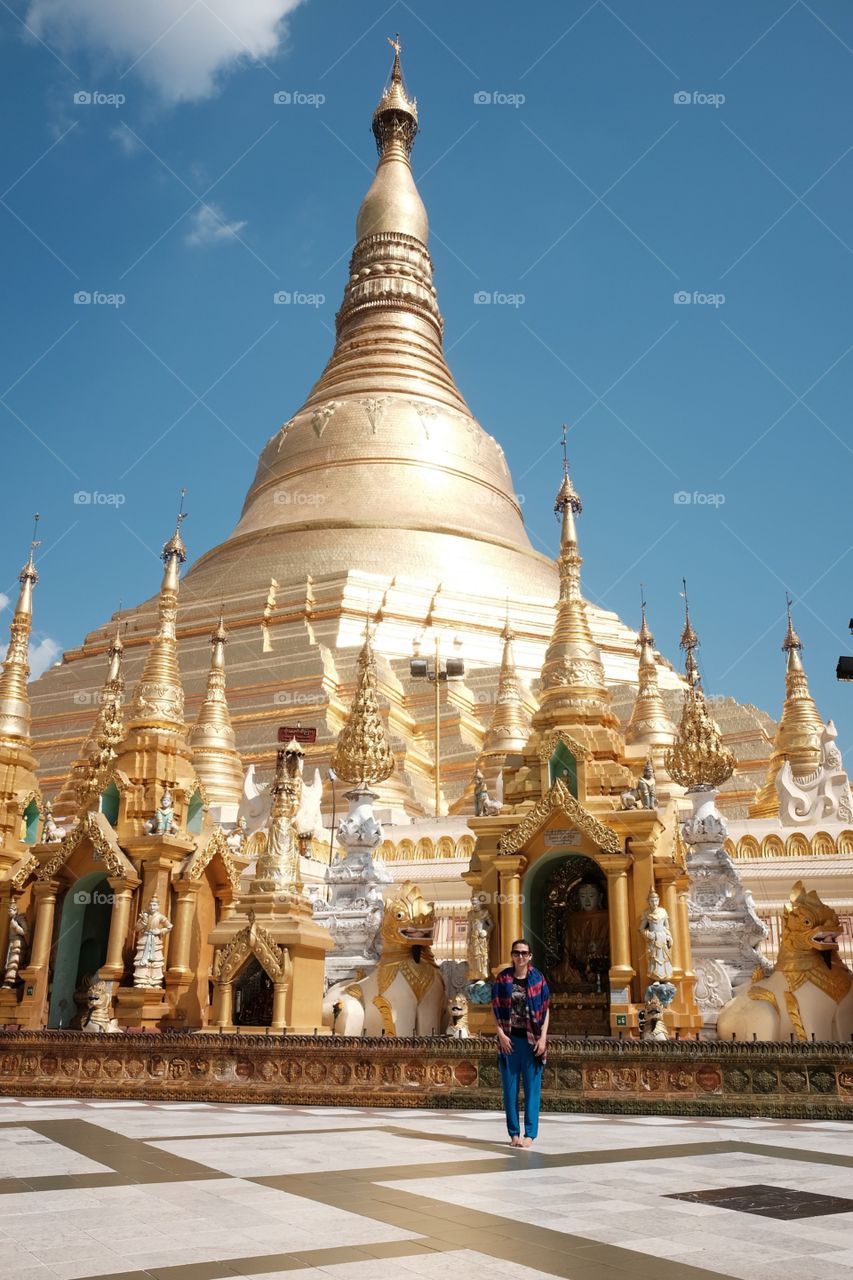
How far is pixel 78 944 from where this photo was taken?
52.1 ft

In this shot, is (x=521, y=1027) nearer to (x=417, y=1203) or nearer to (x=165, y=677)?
(x=417, y=1203)

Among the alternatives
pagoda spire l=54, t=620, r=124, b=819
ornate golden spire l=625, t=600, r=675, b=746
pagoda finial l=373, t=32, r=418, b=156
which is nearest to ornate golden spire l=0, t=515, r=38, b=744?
pagoda spire l=54, t=620, r=124, b=819

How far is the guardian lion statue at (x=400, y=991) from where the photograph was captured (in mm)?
13781

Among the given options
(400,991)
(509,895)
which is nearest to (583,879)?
(509,895)

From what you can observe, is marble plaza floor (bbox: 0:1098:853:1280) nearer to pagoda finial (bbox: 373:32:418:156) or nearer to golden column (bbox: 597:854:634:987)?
golden column (bbox: 597:854:634:987)

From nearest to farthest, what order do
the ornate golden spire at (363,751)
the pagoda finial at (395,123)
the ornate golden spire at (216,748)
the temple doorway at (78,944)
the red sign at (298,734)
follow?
1. the temple doorway at (78,944)
2. the ornate golden spire at (363,751)
3. the red sign at (298,734)
4. the ornate golden spire at (216,748)
5. the pagoda finial at (395,123)

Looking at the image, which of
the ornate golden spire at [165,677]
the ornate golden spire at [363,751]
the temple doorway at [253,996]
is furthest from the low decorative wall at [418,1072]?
the ornate golden spire at [363,751]

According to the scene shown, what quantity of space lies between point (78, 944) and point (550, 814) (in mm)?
7546

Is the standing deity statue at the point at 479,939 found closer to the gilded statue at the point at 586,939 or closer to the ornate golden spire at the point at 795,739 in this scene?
the gilded statue at the point at 586,939

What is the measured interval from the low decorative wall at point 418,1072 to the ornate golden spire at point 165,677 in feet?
21.7

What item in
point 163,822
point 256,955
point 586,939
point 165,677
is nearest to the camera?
point 256,955

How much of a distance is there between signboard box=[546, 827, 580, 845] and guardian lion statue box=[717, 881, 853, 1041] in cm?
264

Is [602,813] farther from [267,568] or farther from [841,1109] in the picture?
[267,568]

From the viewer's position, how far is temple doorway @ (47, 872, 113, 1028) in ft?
50.6
